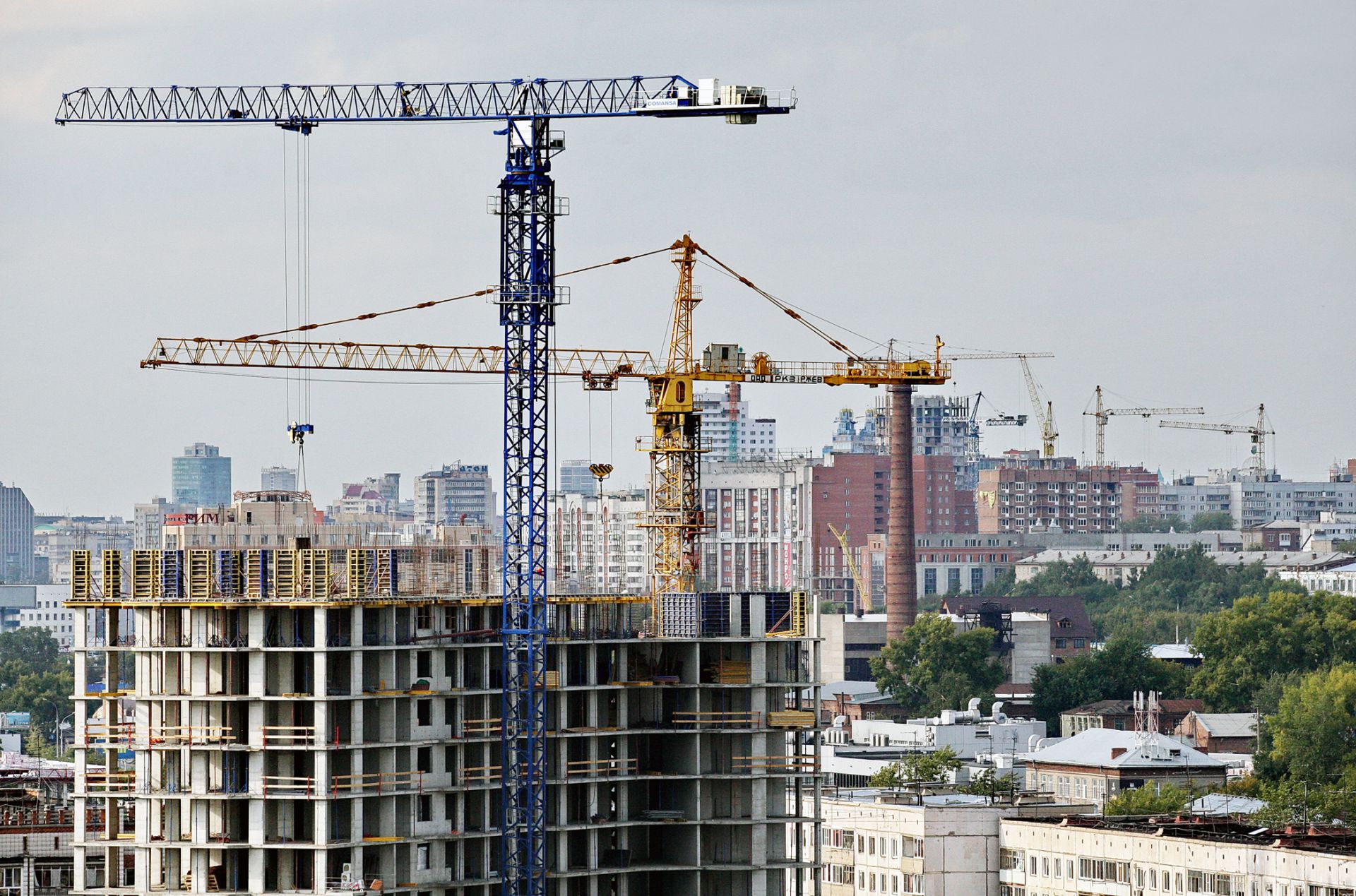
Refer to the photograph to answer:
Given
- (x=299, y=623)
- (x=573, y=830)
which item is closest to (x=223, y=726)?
(x=299, y=623)

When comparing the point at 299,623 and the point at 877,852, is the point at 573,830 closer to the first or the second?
the point at 299,623

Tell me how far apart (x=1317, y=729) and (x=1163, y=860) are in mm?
73203

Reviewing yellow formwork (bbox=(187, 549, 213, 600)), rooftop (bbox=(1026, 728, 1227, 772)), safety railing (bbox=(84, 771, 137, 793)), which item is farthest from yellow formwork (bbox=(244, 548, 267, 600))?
rooftop (bbox=(1026, 728, 1227, 772))

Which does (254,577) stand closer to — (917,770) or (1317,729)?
(917,770)

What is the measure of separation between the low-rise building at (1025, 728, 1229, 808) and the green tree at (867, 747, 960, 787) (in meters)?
5.15

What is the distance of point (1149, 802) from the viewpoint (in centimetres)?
14662

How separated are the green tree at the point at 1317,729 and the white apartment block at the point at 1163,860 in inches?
2037

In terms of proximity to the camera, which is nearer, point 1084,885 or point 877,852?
point 1084,885

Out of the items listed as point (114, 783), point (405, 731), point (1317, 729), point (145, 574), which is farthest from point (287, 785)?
point (1317, 729)

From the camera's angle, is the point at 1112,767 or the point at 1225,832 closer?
the point at 1225,832

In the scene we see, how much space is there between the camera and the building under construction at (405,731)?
92438 mm

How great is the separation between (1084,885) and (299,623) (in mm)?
39718

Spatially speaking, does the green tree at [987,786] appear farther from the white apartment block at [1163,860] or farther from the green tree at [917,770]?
the white apartment block at [1163,860]

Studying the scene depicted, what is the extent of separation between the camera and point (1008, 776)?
15650 cm
